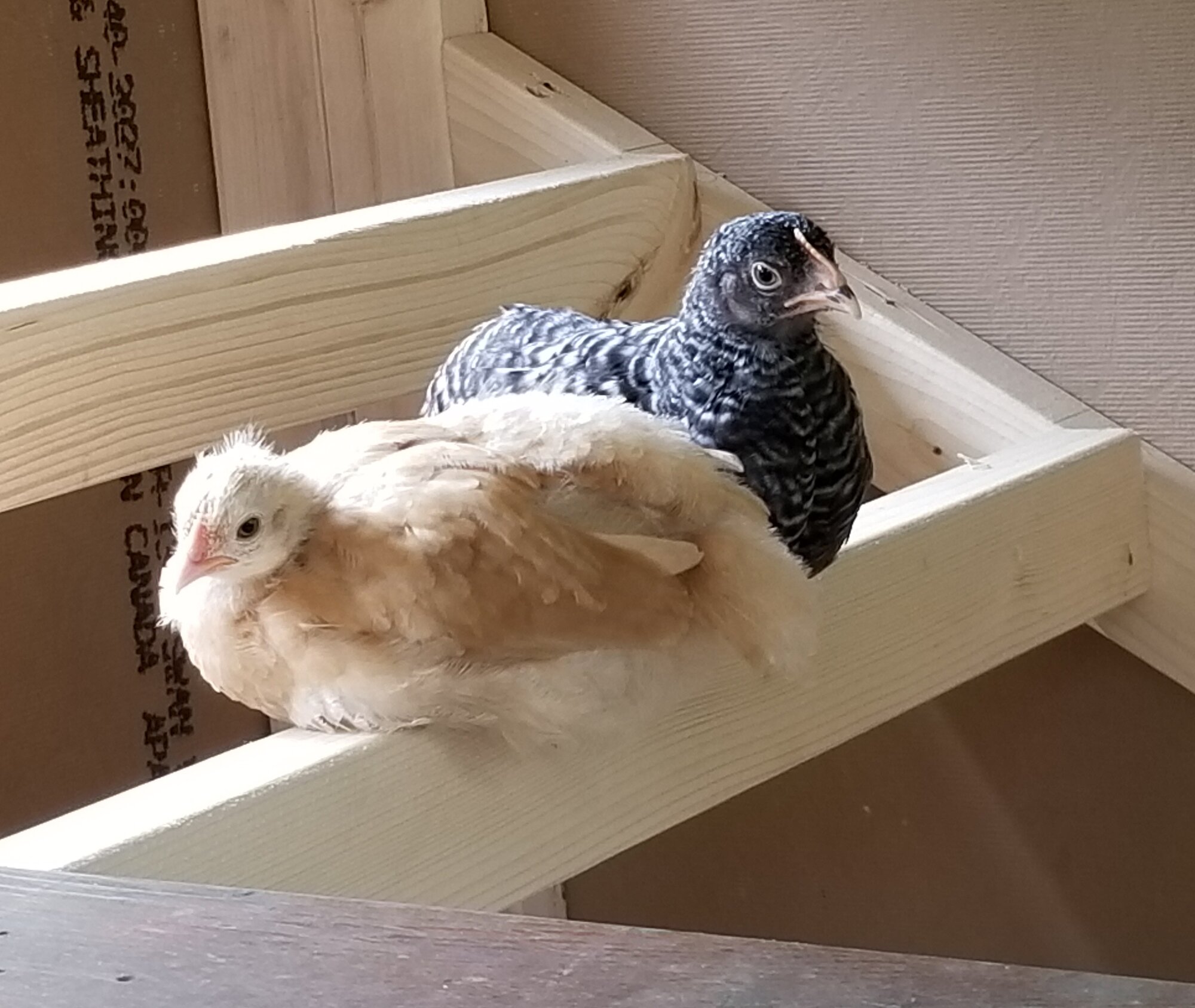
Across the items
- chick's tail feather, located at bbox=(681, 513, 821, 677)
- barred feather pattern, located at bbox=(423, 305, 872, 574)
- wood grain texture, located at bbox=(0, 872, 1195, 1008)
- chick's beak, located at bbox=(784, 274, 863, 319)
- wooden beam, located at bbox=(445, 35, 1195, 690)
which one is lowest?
wooden beam, located at bbox=(445, 35, 1195, 690)

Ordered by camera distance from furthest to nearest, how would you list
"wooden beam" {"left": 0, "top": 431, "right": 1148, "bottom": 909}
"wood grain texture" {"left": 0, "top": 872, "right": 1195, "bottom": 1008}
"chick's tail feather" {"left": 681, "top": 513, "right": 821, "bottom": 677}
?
"chick's tail feather" {"left": 681, "top": 513, "right": 821, "bottom": 677} → "wooden beam" {"left": 0, "top": 431, "right": 1148, "bottom": 909} → "wood grain texture" {"left": 0, "top": 872, "right": 1195, "bottom": 1008}

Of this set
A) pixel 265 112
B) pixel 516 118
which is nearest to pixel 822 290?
pixel 516 118

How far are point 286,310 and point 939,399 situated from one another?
0.41 metres

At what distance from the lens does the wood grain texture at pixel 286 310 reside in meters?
0.80

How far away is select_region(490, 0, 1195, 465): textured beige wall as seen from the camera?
0.92 meters

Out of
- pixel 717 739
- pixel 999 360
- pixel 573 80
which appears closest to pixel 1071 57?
pixel 999 360

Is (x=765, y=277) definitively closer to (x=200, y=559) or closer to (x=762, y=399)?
(x=762, y=399)

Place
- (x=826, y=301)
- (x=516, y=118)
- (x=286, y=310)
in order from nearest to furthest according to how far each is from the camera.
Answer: (x=826, y=301) < (x=286, y=310) < (x=516, y=118)

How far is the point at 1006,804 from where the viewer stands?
3.76 feet

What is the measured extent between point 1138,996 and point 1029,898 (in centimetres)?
94

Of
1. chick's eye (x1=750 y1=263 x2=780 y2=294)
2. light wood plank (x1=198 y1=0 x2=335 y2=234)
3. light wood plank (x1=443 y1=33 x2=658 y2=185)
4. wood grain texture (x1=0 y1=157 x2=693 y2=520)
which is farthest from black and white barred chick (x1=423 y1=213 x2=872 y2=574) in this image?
light wood plank (x1=198 y1=0 x2=335 y2=234)

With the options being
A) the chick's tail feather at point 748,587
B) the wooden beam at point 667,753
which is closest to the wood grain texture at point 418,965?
the wooden beam at point 667,753

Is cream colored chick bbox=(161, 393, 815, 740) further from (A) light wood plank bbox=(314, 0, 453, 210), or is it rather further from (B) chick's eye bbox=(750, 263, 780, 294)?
(A) light wood plank bbox=(314, 0, 453, 210)

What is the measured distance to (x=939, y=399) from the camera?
3.28ft
